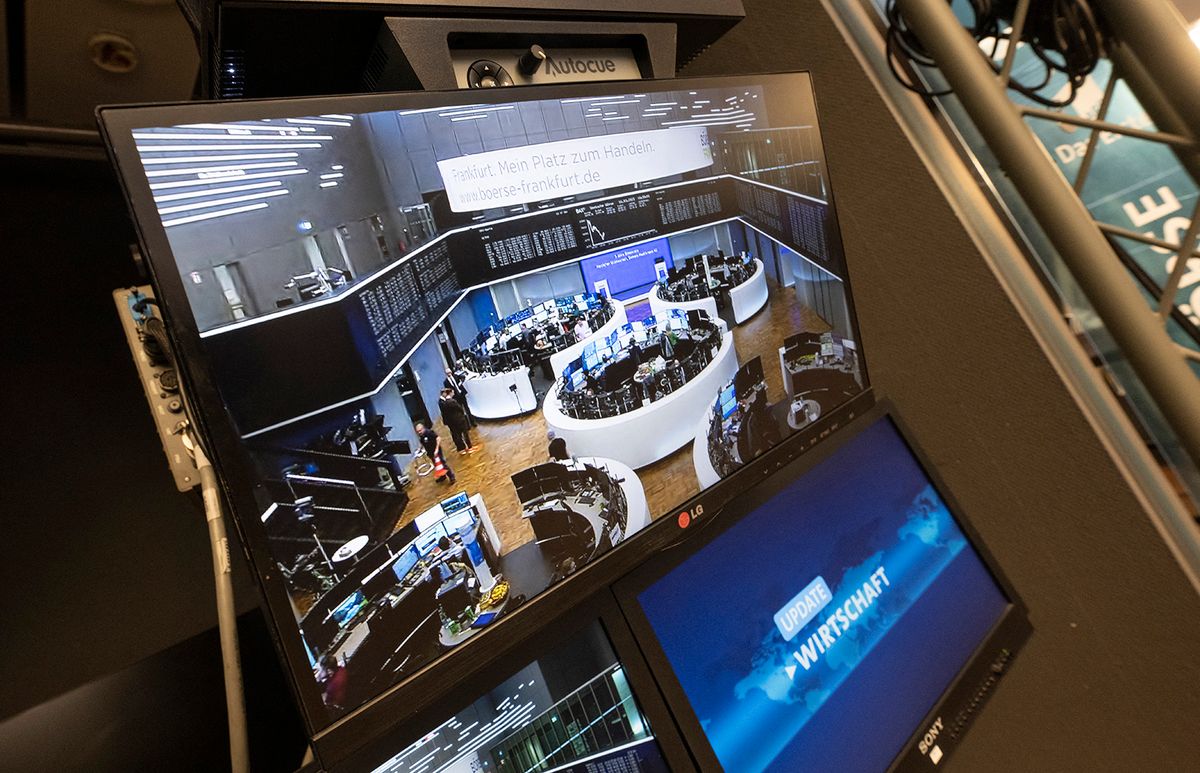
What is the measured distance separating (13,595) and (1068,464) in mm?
2261

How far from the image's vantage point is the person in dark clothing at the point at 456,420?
641 millimetres

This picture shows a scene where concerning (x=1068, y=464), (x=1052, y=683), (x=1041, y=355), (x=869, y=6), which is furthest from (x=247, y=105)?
(x=1052, y=683)

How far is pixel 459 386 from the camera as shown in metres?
0.66

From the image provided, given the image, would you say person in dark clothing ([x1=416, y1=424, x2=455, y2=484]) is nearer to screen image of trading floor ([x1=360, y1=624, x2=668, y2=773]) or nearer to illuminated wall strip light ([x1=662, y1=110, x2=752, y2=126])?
screen image of trading floor ([x1=360, y1=624, x2=668, y2=773])

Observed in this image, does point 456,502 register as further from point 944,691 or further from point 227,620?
point 944,691

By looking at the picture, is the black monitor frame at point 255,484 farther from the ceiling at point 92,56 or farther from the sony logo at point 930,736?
the ceiling at point 92,56

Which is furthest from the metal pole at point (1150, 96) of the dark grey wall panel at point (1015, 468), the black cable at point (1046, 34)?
the dark grey wall panel at point (1015, 468)

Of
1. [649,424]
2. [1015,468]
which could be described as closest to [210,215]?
[649,424]

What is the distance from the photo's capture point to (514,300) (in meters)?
0.72

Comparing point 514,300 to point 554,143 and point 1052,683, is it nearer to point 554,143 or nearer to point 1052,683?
point 554,143

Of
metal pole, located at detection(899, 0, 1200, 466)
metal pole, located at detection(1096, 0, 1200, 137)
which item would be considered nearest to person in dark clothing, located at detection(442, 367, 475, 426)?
metal pole, located at detection(899, 0, 1200, 466)

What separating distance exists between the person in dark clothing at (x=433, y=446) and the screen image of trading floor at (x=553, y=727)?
0.22 m

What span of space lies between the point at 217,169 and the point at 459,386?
0.94 feet

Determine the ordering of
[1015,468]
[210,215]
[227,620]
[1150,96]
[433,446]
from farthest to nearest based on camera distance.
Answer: [1015,468], [1150,96], [227,620], [433,446], [210,215]
